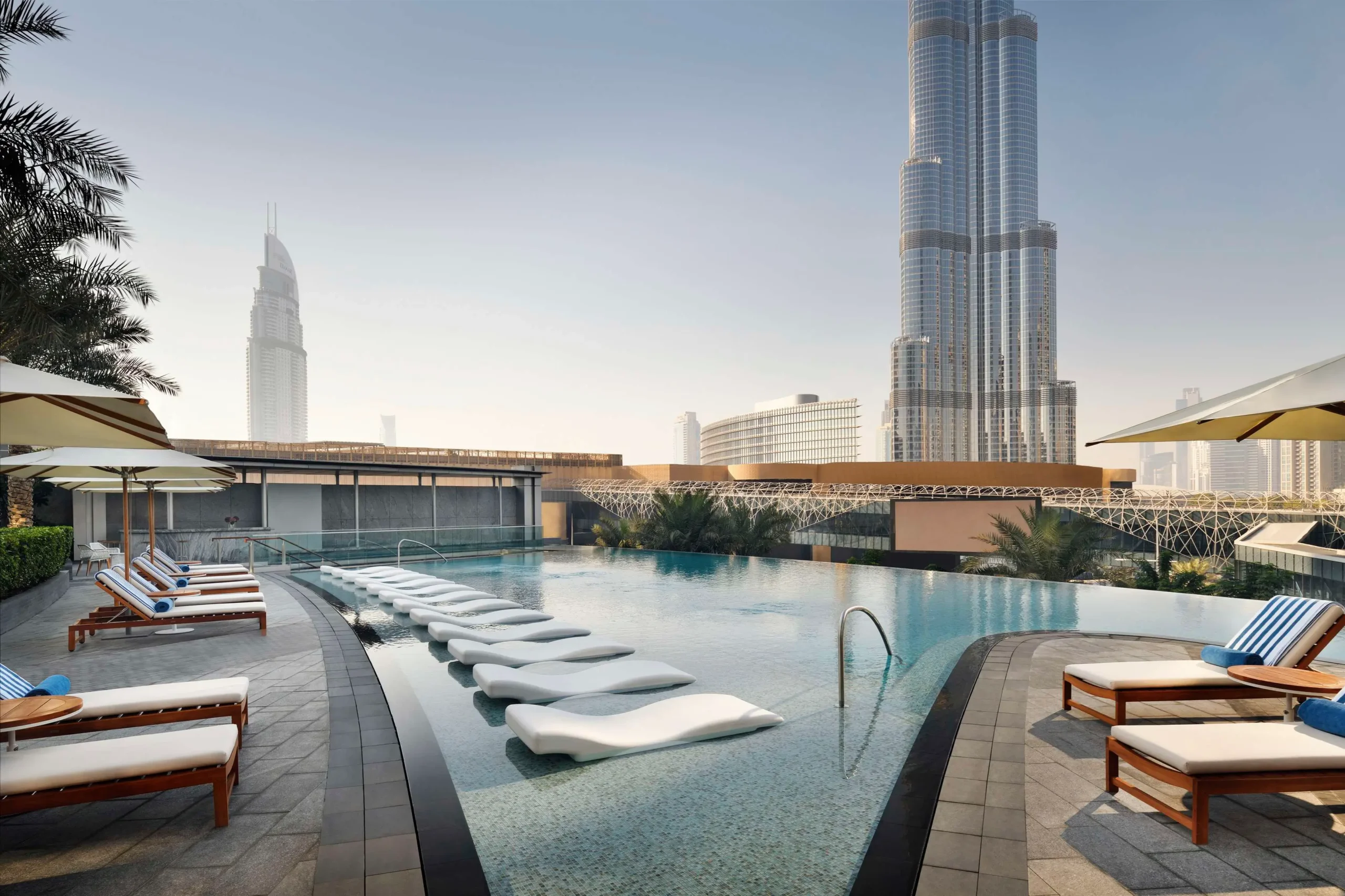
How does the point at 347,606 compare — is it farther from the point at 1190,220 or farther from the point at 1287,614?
the point at 1190,220

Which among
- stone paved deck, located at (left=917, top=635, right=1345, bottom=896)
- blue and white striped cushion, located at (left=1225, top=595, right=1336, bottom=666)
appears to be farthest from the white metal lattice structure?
stone paved deck, located at (left=917, top=635, right=1345, bottom=896)

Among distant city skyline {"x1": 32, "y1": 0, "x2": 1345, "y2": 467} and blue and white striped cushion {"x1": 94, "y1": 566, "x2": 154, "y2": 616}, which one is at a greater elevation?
distant city skyline {"x1": 32, "y1": 0, "x2": 1345, "y2": 467}

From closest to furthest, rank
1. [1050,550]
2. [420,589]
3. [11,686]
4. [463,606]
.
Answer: [11,686]
[463,606]
[420,589]
[1050,550]

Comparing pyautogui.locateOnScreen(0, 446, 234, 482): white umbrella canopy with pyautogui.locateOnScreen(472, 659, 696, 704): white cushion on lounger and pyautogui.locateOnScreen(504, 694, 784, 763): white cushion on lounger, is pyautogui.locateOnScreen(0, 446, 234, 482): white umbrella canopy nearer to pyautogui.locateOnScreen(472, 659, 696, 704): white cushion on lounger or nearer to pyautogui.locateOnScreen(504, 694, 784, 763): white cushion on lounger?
pyautogui.locateOnScreen(472, 659, 696, 704): white cushion on lounger

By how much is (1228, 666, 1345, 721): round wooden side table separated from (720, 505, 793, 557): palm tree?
1480 cm

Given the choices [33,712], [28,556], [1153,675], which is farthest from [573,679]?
[28,556]

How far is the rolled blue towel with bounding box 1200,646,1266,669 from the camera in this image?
4.55 meters

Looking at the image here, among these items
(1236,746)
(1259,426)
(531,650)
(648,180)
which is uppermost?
(648,180)

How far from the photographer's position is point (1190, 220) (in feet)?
137

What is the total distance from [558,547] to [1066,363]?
74446mm

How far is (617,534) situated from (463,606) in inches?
498

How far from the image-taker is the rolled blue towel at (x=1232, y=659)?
4.55 m

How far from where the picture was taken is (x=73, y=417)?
3.51 m

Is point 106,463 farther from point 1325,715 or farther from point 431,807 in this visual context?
point 1325,715
